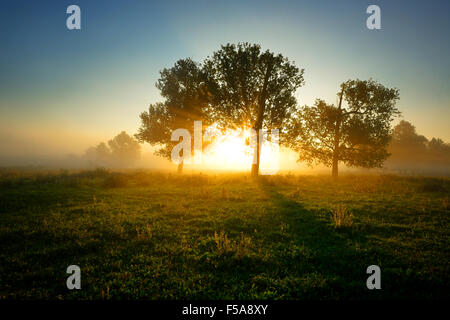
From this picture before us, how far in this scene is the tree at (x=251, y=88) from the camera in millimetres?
22375

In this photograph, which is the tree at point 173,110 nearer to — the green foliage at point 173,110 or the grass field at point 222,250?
the green foliage at point 173,110

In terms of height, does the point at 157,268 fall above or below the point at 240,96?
below

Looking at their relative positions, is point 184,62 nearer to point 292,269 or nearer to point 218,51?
→ point 218,51

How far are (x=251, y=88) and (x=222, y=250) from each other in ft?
68.7

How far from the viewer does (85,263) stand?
519 centimetres

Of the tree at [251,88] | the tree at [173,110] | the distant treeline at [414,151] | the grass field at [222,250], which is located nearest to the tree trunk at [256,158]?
the tree at [251,88]

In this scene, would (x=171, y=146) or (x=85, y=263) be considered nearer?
(x=85, y=263)

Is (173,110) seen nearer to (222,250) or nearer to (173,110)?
(173,110)

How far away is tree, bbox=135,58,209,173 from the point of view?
2786cm

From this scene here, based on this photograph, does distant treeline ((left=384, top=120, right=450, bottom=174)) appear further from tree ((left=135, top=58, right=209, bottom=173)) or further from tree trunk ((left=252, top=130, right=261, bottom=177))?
tree ((left=135, top=58, right=209, bottom=173))

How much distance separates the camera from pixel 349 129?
2520 cm

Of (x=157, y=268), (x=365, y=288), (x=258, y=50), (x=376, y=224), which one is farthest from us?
(x=258, y=50)
